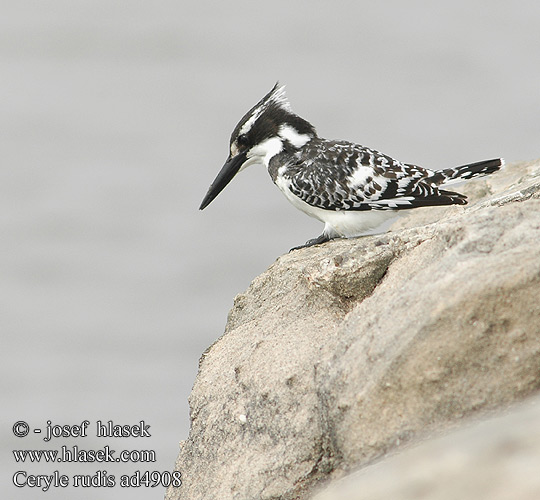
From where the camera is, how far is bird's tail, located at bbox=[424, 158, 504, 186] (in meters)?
5.56

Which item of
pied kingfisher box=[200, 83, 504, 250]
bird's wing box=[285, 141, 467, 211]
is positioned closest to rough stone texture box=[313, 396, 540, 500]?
pied kingfisher box=[200, 83, 504, 250]

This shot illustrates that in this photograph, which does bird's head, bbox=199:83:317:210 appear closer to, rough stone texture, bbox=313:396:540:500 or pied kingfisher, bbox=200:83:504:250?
Result: pied kingfisher, bbox=200:83:504:250

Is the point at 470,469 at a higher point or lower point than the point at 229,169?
lower

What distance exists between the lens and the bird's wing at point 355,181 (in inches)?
223

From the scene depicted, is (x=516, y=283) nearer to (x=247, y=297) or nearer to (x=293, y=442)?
(x=293, y=442)

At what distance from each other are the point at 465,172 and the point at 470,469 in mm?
3756

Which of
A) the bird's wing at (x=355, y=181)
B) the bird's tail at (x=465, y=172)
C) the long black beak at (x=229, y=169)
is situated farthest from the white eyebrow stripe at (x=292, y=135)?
the bird's tail at (x=465, y=172)

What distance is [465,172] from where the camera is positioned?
5590mm

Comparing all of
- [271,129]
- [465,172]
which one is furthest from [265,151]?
[465,172]

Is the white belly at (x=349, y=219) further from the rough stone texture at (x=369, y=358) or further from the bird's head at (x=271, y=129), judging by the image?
the rough stone texture at (x=369, y=358)

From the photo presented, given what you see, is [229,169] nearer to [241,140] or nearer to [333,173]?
[241,140]

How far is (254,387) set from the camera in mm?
3562

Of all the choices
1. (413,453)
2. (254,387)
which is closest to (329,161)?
(254,387)

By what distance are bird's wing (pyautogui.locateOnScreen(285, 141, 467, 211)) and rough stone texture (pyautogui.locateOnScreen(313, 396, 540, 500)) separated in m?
3.38
